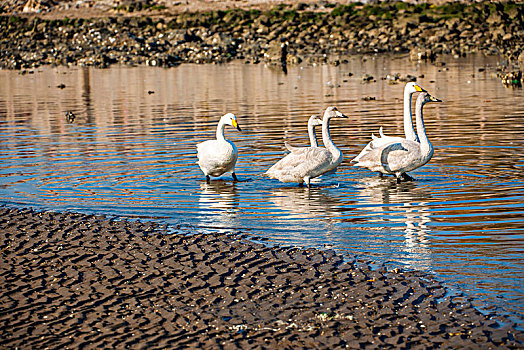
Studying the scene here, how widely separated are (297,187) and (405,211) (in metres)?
3.49

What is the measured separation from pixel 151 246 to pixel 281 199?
4.23 m

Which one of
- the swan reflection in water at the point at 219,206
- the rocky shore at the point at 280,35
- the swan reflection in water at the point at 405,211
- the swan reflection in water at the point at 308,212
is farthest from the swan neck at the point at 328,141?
the rocky shore at the point at 280,35

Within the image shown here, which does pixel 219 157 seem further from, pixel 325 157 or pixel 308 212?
pixel 308 212

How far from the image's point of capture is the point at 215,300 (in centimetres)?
866

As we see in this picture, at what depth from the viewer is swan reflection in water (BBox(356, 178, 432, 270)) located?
34.0ft

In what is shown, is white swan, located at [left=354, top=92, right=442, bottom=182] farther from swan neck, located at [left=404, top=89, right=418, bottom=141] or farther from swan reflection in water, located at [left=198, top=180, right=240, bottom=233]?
swan reflection in water, located at [left=198, top=180, right=240, bottom=233]

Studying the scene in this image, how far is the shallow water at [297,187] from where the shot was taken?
10.9 m

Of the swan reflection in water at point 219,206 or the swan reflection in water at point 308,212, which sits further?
the swan reflection in water at point 219,206

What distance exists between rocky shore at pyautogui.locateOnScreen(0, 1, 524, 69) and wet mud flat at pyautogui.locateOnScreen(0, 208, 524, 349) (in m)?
44.9

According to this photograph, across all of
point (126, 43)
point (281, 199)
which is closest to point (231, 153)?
point (281, 199)

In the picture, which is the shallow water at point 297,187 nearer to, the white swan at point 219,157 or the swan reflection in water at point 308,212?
the swan reflection in water at point 308,212

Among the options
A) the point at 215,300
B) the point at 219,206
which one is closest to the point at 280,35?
the point at 219,206

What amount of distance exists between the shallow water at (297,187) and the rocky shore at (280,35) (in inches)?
970

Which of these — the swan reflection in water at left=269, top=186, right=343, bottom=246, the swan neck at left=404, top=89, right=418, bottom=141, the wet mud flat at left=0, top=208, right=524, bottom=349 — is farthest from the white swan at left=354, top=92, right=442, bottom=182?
the wet mud flat at left=0, top=208, right=524, bottom=349
